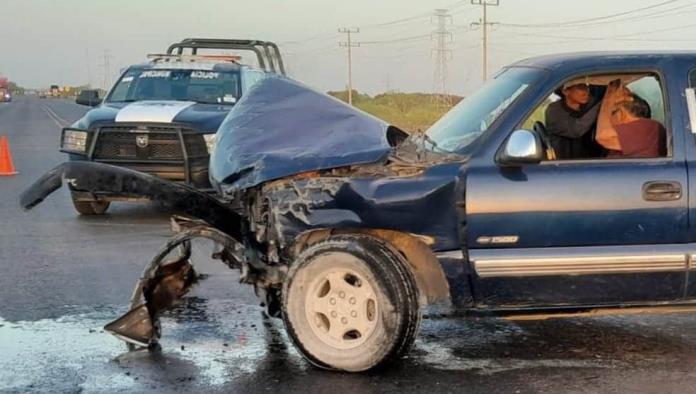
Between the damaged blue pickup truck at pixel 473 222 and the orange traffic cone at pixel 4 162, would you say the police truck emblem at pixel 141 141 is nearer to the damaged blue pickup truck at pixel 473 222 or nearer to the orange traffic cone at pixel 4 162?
the damaged blue pickup truck at pixel 473 222

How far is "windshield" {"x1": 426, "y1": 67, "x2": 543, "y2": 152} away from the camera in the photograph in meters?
5.25

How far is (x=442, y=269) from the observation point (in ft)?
16.3

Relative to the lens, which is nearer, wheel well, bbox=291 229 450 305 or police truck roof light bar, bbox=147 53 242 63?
wheel well, bbox=291 229 450 305

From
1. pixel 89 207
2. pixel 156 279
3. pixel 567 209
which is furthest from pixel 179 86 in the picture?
pixel 567 209

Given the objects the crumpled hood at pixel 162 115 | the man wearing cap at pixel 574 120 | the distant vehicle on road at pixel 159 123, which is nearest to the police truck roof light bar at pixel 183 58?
the distant vehicle on road at pixel 159 123

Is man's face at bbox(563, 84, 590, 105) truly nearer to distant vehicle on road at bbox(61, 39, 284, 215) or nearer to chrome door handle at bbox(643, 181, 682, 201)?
chrome door handle at bbox(643, 181, 682, 201)

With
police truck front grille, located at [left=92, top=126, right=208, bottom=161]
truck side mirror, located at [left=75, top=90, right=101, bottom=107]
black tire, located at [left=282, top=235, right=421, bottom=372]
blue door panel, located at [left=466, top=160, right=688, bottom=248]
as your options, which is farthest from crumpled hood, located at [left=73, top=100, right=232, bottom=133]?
blue door panel, located at [left=466, top=160, right=688, bottom=248]

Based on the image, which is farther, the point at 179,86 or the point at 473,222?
the point at 179,86

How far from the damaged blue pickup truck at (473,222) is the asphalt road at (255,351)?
1.00ft

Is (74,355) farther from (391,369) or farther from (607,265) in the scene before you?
(607,265)

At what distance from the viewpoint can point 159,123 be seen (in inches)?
416

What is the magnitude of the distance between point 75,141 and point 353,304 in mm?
6699

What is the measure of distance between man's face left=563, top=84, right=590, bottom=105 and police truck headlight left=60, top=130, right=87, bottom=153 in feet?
22.0

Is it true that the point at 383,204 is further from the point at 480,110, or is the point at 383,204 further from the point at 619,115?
the point at 619,115
